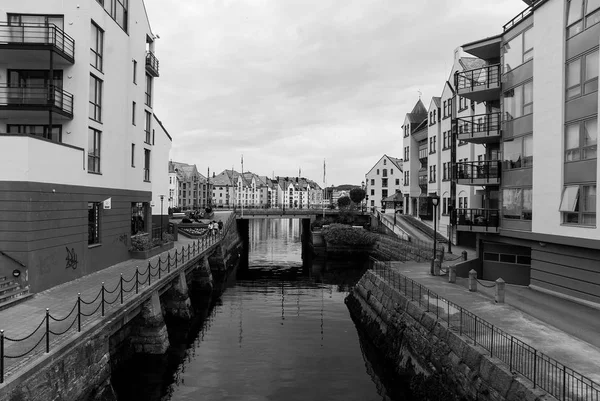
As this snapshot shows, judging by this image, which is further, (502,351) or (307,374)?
(307,374)

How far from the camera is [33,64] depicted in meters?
20.4

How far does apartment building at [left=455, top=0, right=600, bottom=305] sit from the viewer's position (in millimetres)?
16406

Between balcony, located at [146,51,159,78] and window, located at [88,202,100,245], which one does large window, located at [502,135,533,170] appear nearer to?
window, located at [88,202,100,245]

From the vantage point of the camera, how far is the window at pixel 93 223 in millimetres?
21688

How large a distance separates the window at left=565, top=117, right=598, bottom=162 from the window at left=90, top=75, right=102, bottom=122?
77.4 ft

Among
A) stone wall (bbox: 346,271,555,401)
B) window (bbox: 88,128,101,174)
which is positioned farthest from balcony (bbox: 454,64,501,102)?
window (bbox: 88,128,101,174)

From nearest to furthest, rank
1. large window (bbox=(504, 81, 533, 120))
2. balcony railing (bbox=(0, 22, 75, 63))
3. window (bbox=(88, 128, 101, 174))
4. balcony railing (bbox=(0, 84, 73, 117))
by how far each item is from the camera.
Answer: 1. balcony railing (bbox=(0, 22, 75, 63))
2. balcony railing (bbox=(0, 84, 73, 117))
3. large window (bbox=(504, 81, 533, 120))
4. window (bbox=(88, 128, 101, 174))

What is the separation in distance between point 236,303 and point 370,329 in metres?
10.6

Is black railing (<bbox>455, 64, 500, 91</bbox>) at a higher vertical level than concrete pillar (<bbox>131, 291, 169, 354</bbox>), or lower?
higher

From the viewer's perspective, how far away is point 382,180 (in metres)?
90.4

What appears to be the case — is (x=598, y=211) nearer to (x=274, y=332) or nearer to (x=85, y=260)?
(x=274, y=332)

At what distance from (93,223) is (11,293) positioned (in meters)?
7.77

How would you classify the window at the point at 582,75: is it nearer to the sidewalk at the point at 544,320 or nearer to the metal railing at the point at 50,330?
the sidewalk at the point at 544,320

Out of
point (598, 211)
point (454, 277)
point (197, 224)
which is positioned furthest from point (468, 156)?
point (197, 224)
